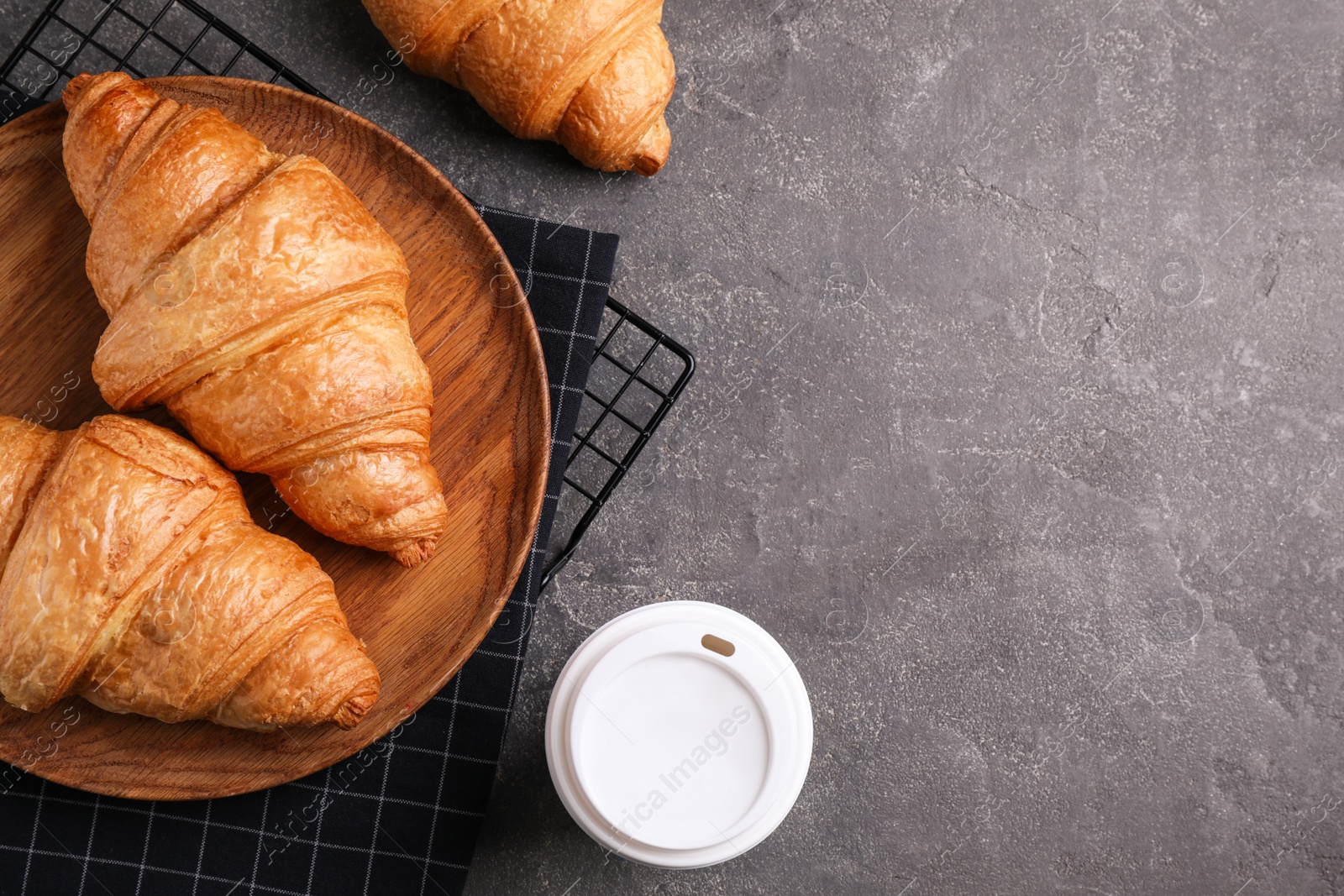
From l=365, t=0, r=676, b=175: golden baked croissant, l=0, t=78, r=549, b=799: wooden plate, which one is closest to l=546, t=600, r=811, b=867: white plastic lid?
l=0, t=78, r=549, b=799: wooden plate

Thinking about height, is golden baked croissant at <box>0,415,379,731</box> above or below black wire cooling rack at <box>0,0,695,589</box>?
below

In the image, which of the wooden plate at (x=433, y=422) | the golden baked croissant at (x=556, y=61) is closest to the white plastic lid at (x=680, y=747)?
the wooden plate at (x=433, y=422)

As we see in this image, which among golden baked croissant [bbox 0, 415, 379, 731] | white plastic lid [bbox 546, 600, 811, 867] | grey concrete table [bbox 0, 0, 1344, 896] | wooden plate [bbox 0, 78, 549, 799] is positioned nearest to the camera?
golden baked croissant [bbox 0, 415, 379, 731]

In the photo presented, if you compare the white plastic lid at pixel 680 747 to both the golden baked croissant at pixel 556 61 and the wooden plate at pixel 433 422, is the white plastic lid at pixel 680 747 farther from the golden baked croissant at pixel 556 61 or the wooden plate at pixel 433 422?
the golden baked croissant at pixel 556 61

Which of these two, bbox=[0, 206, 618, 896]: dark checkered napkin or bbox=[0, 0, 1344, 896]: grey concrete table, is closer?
bbox=[0, 206, 618, 896]: dark checkered napkin

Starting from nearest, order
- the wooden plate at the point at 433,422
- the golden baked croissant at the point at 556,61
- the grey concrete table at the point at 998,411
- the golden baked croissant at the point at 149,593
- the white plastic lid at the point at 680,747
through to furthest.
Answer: the golden baked croissant at the point at 149,593
the white plastic lid at the point at 680,747
the wooden plate at the point at 433,422
the golden baked croissant at the point at 556,61
the grey concrete table at the point at 998,411

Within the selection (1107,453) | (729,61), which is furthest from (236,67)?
(1107,453)

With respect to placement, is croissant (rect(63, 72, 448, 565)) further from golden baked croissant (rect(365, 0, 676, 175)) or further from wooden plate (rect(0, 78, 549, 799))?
golden baked croissant (rect(365, 0, 676, 175))

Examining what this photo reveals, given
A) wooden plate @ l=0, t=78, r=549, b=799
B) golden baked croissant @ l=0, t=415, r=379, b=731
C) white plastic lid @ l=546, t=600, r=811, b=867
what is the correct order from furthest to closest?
wooden plate @ l=0, t=78, r=549, b=799 < white plastic lid @ l=546, t=600, r=811, b=867 < golden baked croissant @ l=0, t=415, r=379, b=731
